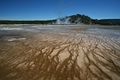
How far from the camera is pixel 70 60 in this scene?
5582 mm

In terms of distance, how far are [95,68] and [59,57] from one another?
1789 millimetres

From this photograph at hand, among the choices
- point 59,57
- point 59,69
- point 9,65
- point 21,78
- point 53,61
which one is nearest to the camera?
point 21,78

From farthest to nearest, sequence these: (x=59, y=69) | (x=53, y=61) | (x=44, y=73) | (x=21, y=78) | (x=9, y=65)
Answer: (x=53, y=61) < (x=9, y=65) < (x=59, y=69) < (x=44, y=73) < (x=21, y=78)

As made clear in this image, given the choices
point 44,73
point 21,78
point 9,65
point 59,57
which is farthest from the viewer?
point 59,57

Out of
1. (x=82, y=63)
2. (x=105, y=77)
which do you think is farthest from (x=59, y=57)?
(x=105, y=77)

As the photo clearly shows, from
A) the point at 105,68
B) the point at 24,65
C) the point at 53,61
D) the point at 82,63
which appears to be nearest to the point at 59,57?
the point at 53,61

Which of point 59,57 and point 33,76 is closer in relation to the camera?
point 33,76

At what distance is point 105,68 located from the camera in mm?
4762

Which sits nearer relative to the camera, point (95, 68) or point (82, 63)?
→ point (95, 68)

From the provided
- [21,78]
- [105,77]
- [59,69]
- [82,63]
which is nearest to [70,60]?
[82,63]

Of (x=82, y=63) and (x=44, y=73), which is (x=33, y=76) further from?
(x=82, y=63)

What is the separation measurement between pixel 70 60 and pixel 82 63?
1.85 ft

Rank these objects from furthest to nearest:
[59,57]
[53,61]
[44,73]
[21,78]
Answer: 1. [59,57]
2. [53,61]
3. [44,73]
4. [21,78]

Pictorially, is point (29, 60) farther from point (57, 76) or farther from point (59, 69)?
point (57, 76)
